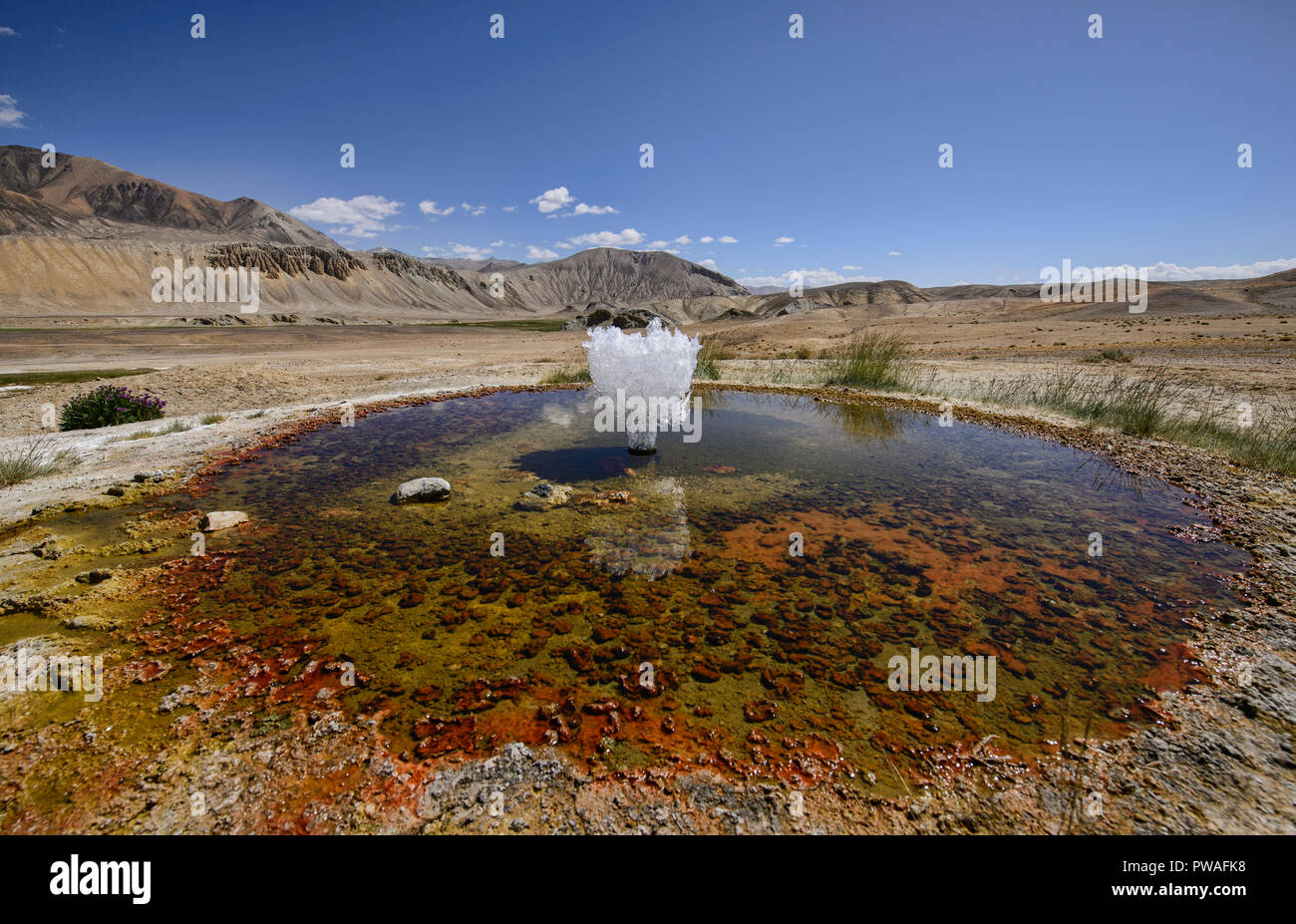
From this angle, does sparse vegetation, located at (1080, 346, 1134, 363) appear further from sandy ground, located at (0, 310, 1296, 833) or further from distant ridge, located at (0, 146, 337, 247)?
distant ridge, located at (0, 146, 337, 247)

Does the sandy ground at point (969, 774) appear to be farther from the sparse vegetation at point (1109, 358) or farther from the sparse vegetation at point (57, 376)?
the sparse vegetation at point (57, 376)

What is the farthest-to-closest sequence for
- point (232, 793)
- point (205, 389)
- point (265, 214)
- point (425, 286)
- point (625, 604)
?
point (265, 214)
point (425, 286)
point (205, 389)
point (625, 604)
point (232, 793)

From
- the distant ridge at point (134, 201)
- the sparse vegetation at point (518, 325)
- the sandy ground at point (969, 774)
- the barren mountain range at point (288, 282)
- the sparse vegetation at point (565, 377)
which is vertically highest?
the distant ridge at point (134, 201)

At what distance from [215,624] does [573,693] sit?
9.71 feet

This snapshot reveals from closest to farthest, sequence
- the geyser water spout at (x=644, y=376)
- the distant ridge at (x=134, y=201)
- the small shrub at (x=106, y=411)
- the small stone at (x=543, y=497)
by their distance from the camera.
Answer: the small stone at (x=543, y=497) → the geyser water spout at (x=644, y=376) → the small shrub at (x=106, y=411) → the distant ridge at (x=134, y=201)

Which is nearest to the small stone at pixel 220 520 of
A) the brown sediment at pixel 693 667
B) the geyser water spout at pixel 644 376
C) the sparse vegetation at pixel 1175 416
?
the brown sediment at pixel 693 667

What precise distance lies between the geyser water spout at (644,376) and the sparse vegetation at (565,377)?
23.3 feet

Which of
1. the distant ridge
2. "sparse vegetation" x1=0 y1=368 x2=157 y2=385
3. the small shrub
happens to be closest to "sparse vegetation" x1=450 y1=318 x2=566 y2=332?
"sparse vegetation" x1=0 y1=368 x2=157 y2=385

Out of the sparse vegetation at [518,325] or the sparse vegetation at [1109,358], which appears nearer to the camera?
the sparse vegetation at [1109,358]

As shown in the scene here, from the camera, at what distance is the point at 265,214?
505 ft

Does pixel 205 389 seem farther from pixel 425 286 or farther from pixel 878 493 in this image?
pixel 425 286

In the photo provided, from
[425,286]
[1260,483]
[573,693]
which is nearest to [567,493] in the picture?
[573,693]

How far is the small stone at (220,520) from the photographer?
18.4ft
